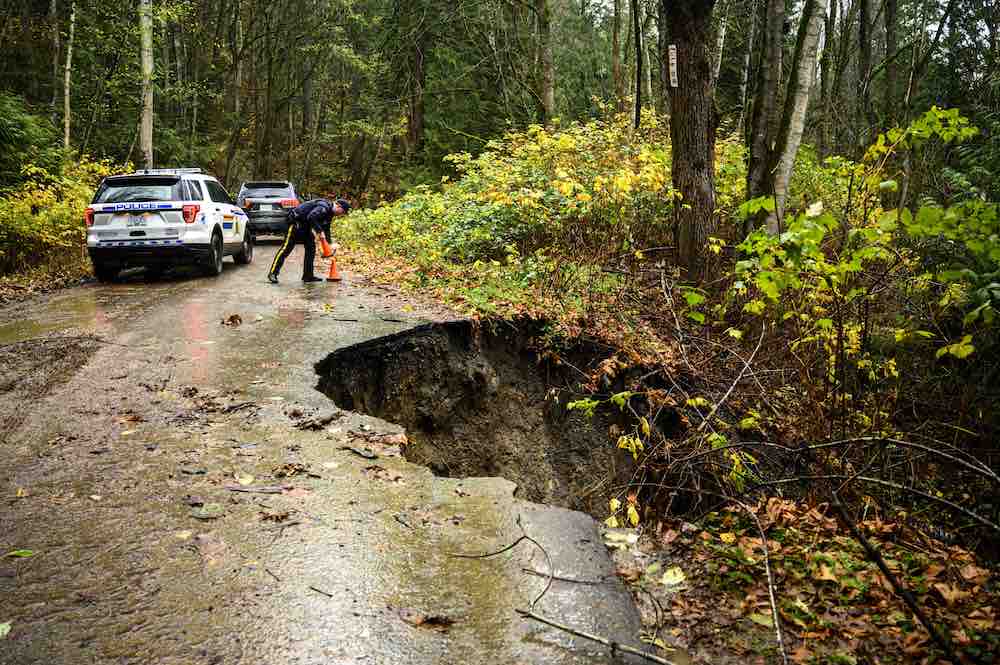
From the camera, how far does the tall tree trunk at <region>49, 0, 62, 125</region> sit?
20.8 metres

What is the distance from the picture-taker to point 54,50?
2206cm

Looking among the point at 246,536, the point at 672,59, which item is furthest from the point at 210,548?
the point at 672,59

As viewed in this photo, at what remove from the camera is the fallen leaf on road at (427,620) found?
332cm

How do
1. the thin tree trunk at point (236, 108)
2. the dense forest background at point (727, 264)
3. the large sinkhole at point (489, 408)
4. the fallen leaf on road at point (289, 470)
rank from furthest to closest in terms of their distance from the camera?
1. the thin tree trunk at point (236, 108)
2. the large sinkhole at point (489, 408)
3. the fallen leaf on road at point (289, 470)
4. the dense forest background at point (727, 264)

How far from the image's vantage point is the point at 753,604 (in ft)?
13.0

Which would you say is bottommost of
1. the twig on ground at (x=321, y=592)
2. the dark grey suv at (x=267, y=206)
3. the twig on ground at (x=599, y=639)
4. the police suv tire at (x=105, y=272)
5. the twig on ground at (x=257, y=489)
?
the twig on ground at (x=599, y=639)

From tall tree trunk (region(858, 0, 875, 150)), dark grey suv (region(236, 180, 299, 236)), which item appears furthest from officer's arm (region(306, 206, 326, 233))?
tall tree trunk (region(858, 0, 875, 150))

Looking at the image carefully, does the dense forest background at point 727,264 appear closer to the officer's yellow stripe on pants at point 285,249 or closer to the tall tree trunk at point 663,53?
the tall tree trunk at point 663,53

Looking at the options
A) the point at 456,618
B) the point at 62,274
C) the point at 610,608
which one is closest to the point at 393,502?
the point at 456,618

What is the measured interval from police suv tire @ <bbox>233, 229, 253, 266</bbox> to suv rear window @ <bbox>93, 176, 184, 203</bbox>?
3.21 m

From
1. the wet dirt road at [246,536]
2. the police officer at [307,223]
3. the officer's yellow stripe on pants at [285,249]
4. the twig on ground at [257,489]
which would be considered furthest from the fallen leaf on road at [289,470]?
the officer's yellow stripe on pants at [285,249]

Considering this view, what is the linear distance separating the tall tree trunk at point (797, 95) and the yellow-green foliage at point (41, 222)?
43.5 ft

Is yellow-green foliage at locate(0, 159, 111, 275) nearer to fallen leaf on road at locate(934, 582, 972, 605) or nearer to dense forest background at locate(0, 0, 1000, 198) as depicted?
dense forest background at locate(0, 0, 1000, 198)

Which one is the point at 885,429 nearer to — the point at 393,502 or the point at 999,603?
the point at 999,603
